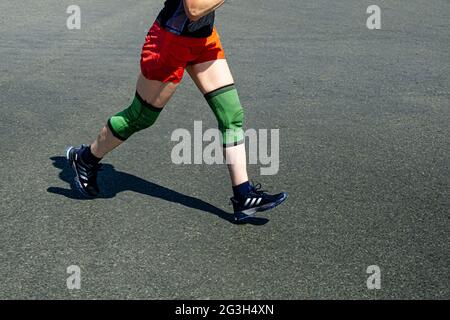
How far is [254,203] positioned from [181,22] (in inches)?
44.8

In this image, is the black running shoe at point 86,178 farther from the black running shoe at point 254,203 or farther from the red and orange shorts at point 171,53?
the black running shoe at point 254,203

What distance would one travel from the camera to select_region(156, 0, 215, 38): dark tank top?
4758 millimetres

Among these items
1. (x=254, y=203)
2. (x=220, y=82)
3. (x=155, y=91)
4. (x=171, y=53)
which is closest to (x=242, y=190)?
(x=254, y=203)

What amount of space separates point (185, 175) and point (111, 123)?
2.98 ft

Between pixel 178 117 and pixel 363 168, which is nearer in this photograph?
pixel 363 168

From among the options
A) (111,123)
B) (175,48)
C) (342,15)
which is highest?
(175,48)

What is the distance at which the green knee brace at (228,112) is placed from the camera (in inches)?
195

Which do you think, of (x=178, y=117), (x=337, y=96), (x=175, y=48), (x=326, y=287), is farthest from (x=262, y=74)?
(x=326, y=287)

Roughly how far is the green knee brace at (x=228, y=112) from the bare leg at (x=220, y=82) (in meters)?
0.03

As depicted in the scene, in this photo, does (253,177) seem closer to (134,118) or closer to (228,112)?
(228,112)

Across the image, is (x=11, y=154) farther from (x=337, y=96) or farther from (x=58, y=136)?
(x=337, y=96)

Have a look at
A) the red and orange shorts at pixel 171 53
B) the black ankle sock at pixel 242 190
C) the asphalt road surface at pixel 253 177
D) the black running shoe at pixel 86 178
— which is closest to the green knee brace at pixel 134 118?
the red and orange shorts at pixel 171 53

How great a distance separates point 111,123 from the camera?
5.21m
